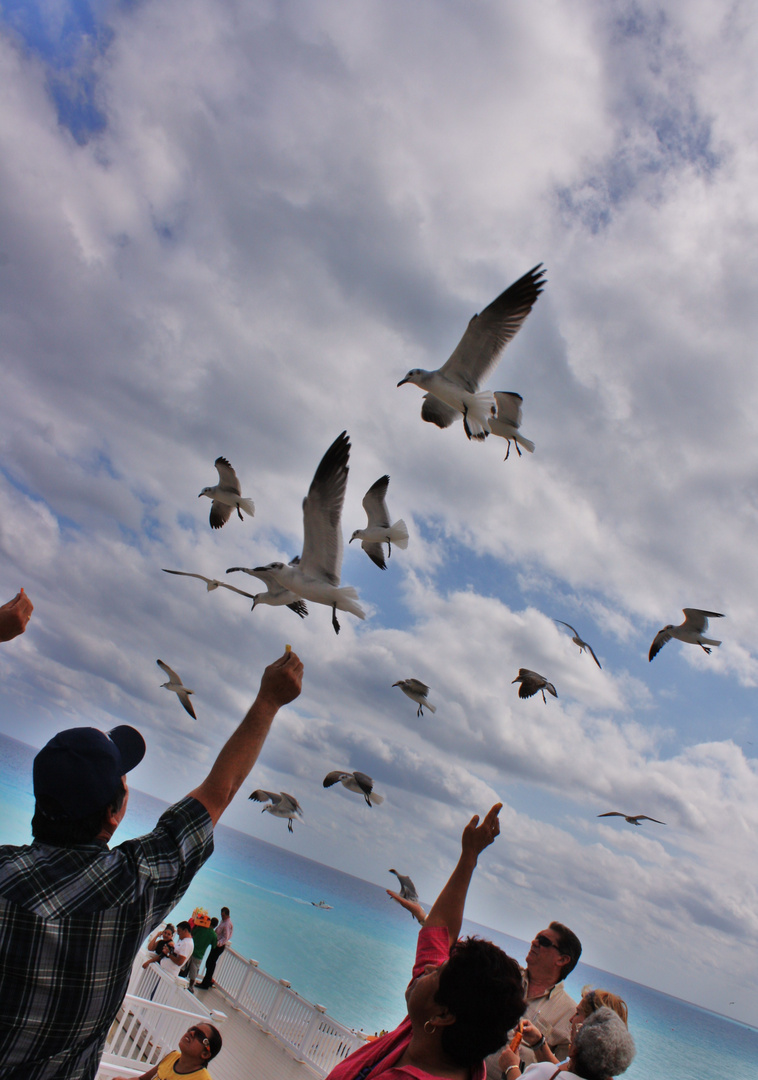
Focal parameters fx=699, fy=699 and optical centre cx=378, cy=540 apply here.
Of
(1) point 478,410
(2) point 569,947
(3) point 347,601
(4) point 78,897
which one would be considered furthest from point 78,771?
(1) point 478,410

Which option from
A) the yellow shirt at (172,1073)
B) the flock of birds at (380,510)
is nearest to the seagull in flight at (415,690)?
the flock of birds at (380,510)

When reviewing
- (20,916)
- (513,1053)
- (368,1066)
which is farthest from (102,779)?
(513,1053)

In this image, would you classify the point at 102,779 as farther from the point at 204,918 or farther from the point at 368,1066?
the point at 204,918

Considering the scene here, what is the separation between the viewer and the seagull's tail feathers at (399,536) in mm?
8719

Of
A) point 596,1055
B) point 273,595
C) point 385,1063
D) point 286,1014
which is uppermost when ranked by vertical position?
point 273,595

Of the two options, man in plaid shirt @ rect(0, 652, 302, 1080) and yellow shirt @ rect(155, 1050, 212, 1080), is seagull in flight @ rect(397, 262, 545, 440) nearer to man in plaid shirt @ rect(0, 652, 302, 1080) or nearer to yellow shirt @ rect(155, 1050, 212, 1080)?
yellow shirt @ rect(155, 1050, 212, 1080)

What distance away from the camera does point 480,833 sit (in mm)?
2480

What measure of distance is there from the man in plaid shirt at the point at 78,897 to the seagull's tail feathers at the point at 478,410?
6375mm

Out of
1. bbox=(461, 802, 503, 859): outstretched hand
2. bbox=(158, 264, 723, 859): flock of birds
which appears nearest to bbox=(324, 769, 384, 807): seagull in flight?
bbox=(158, 264, 723, 859): flock of birds

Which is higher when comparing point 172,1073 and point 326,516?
point 326,516

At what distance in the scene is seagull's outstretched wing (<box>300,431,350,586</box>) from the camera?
617cm

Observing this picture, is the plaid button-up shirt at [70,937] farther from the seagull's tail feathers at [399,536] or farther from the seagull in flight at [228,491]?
the seagull in flight at [228,491]

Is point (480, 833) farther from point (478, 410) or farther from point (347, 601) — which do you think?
point (478, 410)

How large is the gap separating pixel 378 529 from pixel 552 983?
584 cm
